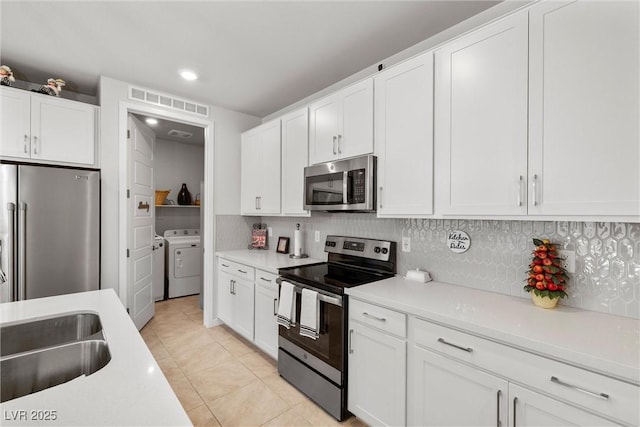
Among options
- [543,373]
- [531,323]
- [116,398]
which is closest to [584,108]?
[531,323]

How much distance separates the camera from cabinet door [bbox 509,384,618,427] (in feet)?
3.45

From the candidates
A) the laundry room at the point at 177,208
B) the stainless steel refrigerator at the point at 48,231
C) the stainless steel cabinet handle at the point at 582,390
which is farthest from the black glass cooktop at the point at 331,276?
the laundry room at the point at 177,208

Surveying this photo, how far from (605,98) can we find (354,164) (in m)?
1.38

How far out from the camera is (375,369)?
1.73m

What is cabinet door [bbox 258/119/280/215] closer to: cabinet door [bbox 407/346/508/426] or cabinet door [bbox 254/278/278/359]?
cabinet door [bbox 254/278/278/359]

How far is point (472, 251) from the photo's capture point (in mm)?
1918

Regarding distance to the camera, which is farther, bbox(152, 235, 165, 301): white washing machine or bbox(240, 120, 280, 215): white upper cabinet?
bbox(152, 235, 165, 301): white washing machine

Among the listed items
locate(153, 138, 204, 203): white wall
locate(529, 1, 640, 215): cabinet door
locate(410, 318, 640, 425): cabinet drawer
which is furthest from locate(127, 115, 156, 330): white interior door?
locate(529, 1, 640, 215): cabinet door

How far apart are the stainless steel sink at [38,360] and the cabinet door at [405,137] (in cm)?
171

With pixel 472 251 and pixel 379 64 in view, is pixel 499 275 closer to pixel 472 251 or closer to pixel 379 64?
pixel 472 251

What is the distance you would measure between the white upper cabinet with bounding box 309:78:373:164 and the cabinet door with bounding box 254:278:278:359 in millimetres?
1201

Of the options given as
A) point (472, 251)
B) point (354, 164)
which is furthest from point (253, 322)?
point (472, 251)

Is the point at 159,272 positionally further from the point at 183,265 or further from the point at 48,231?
the point at 48,231

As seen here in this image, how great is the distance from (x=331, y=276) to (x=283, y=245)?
1.31 metres
